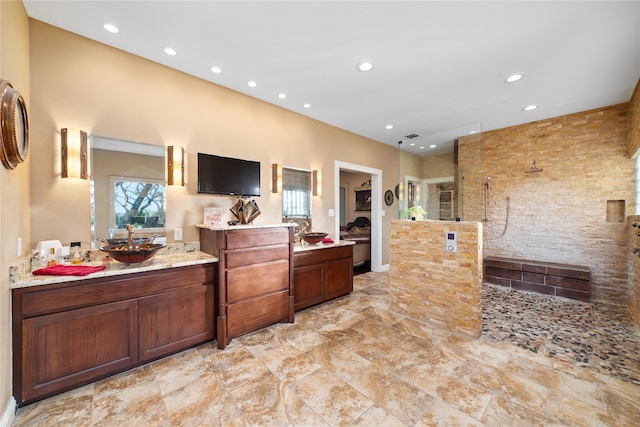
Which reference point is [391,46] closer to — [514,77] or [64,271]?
[514,77]

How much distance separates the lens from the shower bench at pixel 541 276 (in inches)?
151

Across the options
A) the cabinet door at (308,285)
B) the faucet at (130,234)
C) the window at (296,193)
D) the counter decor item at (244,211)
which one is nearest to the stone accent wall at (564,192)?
the cabinet door at (308,285)

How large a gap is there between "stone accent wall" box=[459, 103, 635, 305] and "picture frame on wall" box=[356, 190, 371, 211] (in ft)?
10.8

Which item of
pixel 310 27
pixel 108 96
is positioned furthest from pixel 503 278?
pixel 108 96

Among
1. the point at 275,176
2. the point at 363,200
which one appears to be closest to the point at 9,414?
the point at 275,176

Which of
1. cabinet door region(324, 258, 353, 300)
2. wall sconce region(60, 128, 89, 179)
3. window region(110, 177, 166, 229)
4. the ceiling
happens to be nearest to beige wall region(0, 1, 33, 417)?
wall sconce region(60, 128, 89, 179)

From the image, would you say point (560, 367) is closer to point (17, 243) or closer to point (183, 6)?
point (183, 6)

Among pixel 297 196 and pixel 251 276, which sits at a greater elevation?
pixel 297 196

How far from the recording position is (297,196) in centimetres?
409

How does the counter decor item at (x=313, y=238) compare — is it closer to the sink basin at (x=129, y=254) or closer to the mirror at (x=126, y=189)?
the mirror at (x=126, y=189)

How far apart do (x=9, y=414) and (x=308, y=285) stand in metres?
2.64

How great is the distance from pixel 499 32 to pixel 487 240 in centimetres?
393

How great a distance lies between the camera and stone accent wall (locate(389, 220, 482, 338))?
2.76 m

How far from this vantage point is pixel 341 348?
250cm
